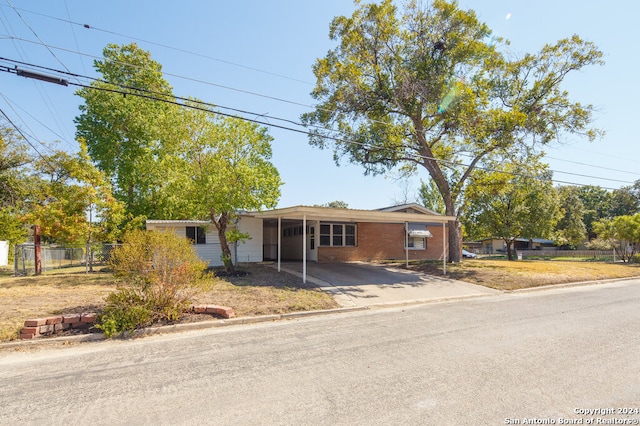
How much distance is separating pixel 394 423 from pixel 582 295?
11.2m

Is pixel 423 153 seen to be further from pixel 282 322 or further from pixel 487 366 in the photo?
pixel 487 366

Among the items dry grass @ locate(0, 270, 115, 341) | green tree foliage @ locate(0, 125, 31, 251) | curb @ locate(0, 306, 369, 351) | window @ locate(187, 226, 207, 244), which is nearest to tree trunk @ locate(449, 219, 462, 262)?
curb @ locate(0, 306, 369, 351)

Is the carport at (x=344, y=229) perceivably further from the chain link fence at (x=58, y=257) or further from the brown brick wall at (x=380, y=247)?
the chain link fence at (x=58, y=257)

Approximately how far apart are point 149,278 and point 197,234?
10.9 meters

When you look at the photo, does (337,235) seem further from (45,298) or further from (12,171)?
(12,171)

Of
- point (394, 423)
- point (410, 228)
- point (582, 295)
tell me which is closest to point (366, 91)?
point (410, 228)

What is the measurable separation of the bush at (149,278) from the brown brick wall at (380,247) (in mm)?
12295

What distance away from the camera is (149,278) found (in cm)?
701

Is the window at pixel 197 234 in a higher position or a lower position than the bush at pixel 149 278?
higher

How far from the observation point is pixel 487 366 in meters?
4.72

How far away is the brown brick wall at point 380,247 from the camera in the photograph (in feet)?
65.1

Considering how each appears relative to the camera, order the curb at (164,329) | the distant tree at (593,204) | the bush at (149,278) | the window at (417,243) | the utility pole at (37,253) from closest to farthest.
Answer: the curb at (164,329)
the bush at (149,278)
the utility pole at (37,253)
the window at (417,243)
the distant tree at (593,204)

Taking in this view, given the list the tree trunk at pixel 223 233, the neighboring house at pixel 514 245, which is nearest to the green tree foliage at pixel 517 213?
the neighboring house at pixel 514 245

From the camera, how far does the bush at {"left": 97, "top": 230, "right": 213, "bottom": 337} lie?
22.6 ft
